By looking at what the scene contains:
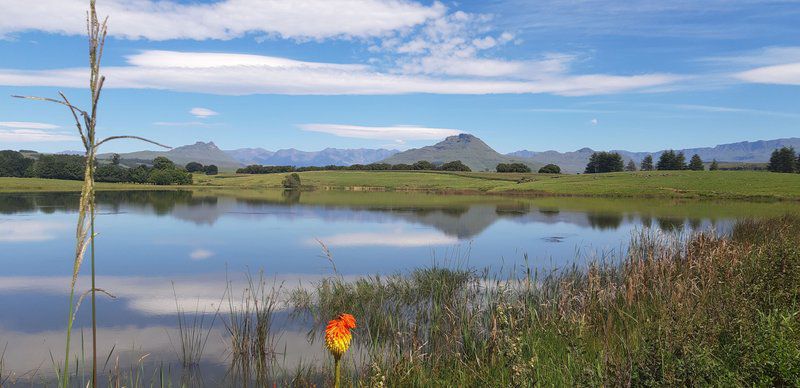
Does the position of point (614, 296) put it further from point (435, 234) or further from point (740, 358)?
point (435, 234)

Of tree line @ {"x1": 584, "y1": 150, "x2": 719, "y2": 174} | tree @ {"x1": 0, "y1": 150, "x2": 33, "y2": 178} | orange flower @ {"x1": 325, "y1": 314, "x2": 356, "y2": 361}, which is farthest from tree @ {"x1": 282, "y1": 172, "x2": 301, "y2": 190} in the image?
orange flower @ {"x1": 325, "y1": 314, "x2": 356, "y2": 361}

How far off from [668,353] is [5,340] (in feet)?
47.7

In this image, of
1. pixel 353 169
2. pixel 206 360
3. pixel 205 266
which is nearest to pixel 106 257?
pixel 205 266

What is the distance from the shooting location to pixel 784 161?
13025cm

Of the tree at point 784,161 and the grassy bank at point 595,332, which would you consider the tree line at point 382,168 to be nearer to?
the tree at point 784,161

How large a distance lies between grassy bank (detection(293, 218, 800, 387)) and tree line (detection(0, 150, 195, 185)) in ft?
428

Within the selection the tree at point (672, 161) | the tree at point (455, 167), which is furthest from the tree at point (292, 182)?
the tree at point (672, 161)

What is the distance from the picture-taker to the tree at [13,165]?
Answer: 13012cm

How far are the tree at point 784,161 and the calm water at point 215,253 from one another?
102m

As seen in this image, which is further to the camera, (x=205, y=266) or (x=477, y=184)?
(x=477, y=184)

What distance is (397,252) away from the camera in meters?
28.6

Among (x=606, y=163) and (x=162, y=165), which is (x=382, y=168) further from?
(x=606, y=163)

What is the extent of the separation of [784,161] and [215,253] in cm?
14707

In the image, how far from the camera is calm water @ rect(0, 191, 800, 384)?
538 inches
